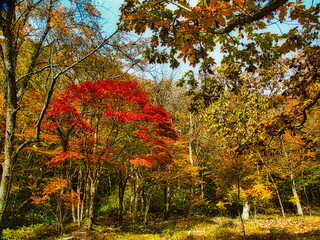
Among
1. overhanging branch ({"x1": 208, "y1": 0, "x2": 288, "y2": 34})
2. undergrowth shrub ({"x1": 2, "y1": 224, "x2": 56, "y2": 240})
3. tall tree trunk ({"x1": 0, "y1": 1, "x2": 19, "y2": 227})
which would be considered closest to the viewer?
overhanging branch ({"x1": 208, "y1": 0, "x2": 288, "y2": 34})

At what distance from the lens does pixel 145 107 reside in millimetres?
8281

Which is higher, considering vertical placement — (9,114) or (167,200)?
(9,114)

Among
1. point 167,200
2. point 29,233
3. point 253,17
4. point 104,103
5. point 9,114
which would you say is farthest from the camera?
point 167,200

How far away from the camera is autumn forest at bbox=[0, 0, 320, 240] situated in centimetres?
227

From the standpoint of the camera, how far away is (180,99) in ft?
64.4

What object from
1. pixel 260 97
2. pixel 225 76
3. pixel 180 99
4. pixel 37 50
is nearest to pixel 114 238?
pixel 37 50

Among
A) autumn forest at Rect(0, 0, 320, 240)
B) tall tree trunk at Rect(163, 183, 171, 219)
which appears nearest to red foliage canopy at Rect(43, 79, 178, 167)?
autumn forest at Rect(0, 0, 320, 240)

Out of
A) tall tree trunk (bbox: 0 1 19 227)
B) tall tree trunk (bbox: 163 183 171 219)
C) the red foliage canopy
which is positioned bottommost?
tall tree trunk (bbox: 163 183 171 219)

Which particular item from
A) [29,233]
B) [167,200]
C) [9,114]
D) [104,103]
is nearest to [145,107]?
[104,103]

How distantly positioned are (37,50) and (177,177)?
10.1m

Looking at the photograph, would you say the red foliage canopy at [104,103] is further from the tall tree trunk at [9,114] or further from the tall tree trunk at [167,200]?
the tall tree trunk at [167,200]

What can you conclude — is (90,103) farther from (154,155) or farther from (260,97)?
(260,97)

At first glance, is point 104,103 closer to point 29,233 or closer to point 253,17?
point 253,17

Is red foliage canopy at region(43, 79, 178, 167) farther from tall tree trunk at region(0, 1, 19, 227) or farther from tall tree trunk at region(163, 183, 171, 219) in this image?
tall tree trunk at region(163, 183, 171, 219)
